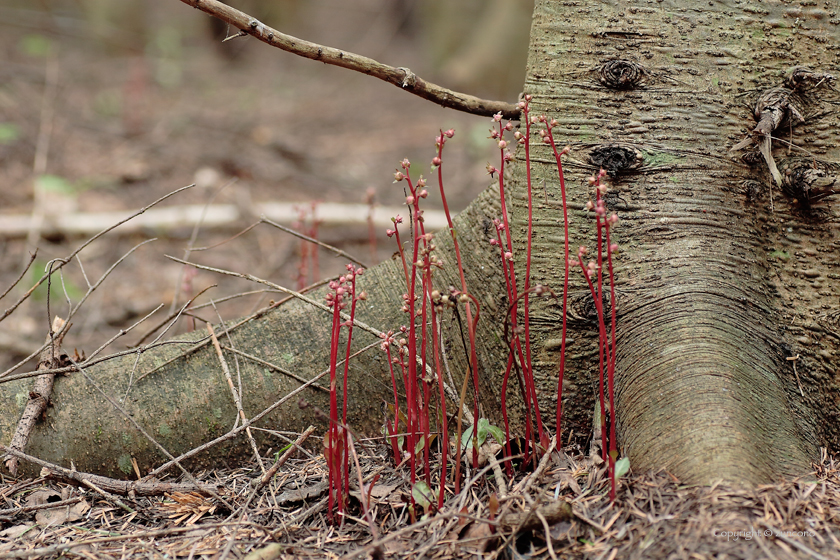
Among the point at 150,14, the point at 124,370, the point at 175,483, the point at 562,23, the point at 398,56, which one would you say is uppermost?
the point at 150,14

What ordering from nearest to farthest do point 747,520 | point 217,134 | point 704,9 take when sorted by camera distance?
1. point 747,520
2. point 704,9
3. point 217,134

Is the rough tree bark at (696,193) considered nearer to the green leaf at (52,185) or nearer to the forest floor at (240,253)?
the forest floor at (240,253)

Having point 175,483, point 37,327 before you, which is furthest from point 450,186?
point 175,483

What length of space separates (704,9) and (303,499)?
1752 millimetres

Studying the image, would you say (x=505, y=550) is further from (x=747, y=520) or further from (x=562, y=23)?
(x=562, y=23)

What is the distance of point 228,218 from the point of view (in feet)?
15.3

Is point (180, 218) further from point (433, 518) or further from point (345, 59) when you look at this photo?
point (433, 518)

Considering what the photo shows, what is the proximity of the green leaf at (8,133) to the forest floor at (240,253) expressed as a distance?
0.10 ft

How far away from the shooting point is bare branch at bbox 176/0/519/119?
152cm

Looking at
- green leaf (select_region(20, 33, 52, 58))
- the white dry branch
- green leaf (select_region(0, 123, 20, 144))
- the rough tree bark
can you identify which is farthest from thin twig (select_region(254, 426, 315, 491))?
green leaf (select_region(20, 33, 52, 58))

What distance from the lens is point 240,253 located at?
4.66 metres

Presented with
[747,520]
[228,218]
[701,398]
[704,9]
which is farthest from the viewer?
[228,218]

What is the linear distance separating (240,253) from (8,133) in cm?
264

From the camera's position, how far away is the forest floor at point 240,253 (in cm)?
127
